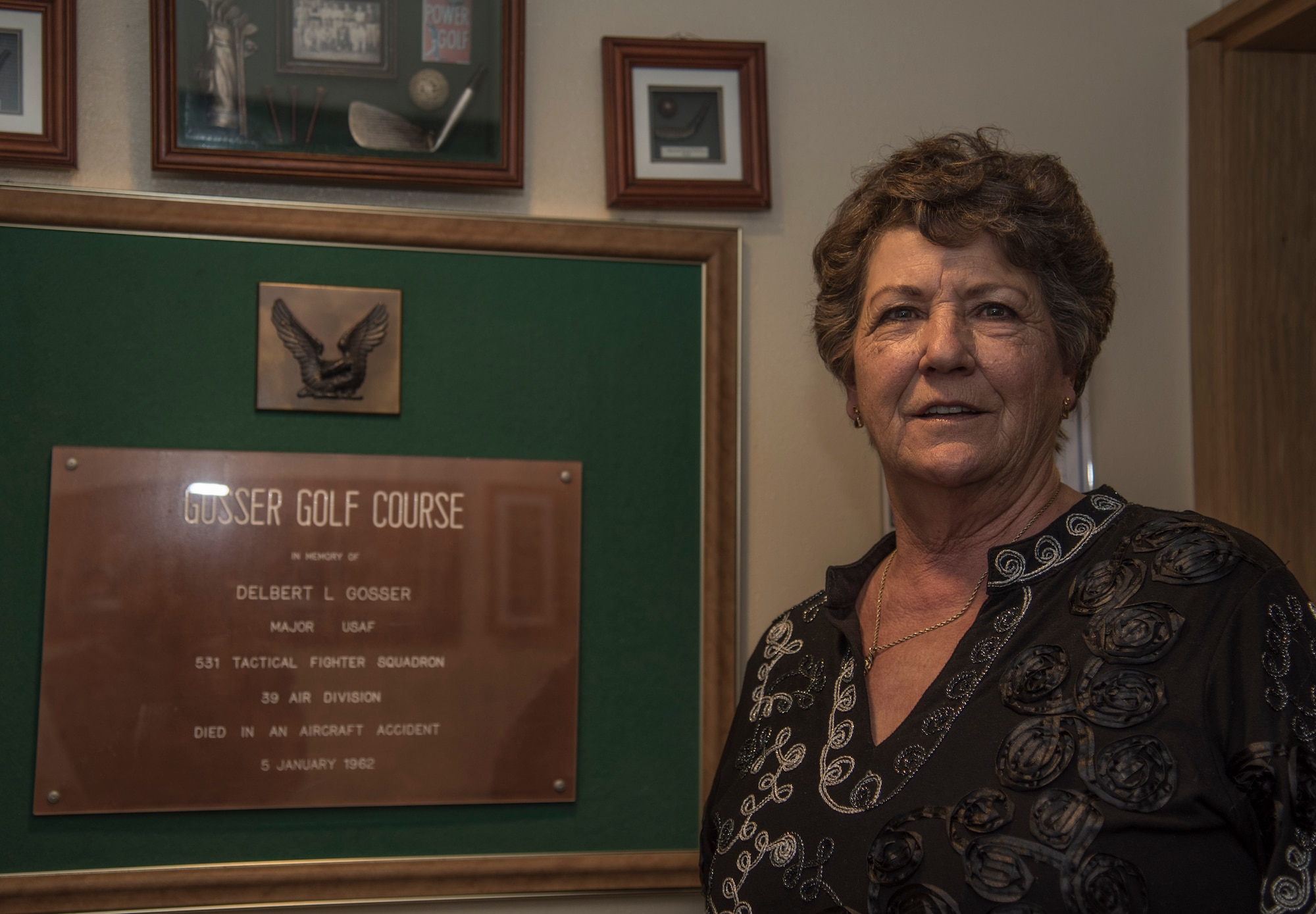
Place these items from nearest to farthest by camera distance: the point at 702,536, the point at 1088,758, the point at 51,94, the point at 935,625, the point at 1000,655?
the point at 1088,758, the point at 1000,655, the point at 935,625, the point at 51,94, the point at 702,536

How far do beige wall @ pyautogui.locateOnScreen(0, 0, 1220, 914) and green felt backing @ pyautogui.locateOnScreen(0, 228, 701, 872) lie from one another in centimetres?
11

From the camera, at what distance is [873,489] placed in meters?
1.72

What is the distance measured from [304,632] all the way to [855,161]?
1.17 meters

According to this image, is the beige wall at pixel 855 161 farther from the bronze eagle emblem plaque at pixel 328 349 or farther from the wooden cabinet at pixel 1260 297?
the bronze eagle emblem plaque at pixel 328 349

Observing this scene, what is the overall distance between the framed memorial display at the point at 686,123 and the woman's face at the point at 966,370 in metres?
0.57

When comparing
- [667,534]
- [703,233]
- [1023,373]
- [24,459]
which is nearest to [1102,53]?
[703,233]

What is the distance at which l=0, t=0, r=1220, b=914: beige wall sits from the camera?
1.69 m

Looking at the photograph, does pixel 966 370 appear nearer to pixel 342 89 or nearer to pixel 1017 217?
pixel 1017 217

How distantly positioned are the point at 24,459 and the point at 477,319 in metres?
0.69

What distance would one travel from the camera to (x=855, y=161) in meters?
1.74

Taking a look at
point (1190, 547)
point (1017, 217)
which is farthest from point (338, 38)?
point (1190, 547)

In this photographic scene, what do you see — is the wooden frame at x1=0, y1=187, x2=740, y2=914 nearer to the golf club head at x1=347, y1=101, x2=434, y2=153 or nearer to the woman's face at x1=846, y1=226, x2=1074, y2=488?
the golf club head at x1=347, y1=101, x2=434, y2=153

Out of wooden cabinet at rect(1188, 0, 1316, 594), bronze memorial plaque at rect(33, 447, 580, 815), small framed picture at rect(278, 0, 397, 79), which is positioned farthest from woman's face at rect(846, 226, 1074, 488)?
small framed picture at rect(278, 0, 397, 79)

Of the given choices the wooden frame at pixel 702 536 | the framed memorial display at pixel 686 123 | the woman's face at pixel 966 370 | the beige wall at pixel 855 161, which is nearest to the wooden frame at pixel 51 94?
the wooden frame at pixel 702 536
